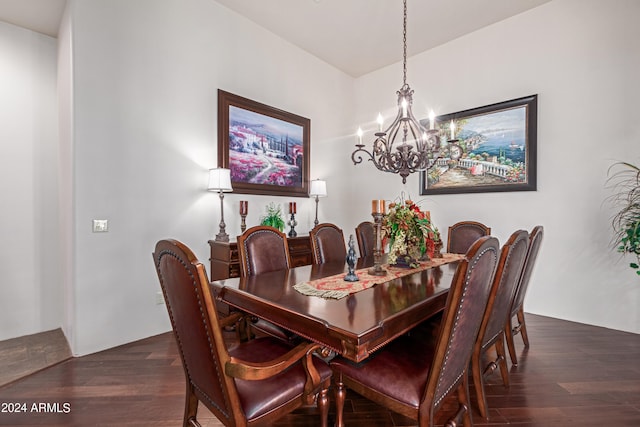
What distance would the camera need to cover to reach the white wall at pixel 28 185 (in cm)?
273

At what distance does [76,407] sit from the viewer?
1723 millimetres

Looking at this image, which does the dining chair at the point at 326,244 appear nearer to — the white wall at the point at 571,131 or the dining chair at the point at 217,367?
the dining chair at the point at 217,367

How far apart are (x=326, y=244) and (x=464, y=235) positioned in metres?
1.43

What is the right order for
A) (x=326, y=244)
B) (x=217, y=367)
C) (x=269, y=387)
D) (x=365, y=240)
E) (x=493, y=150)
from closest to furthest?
(x=217, y=367) < (x=269, y=387) < (x=326, y=244) < (x=365, y=240) < (x=493, y=150)

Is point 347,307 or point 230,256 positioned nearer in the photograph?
point 347,307

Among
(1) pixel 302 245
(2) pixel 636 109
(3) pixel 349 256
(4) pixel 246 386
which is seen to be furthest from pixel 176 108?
(2) pixel 636 109

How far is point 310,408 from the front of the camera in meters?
1.72

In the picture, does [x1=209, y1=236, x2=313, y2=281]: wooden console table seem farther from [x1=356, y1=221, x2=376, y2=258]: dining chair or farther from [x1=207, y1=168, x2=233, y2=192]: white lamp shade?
[x1=356, y1=221, x2=376, y2=258]: dining chair

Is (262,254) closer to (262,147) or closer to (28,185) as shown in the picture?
(262,147)

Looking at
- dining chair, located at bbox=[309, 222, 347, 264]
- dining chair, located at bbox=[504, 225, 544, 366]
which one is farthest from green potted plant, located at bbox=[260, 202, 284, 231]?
dining chair, located at bbox=[504, 225, 544, 366]

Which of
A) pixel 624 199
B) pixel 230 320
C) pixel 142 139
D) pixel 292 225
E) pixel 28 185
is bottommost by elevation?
pixel 230 320

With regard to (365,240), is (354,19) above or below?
above

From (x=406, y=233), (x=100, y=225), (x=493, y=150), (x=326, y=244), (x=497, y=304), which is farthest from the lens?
(x=493, y=150)

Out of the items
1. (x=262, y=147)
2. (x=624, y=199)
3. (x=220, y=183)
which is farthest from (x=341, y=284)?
(x=624, y=199)
